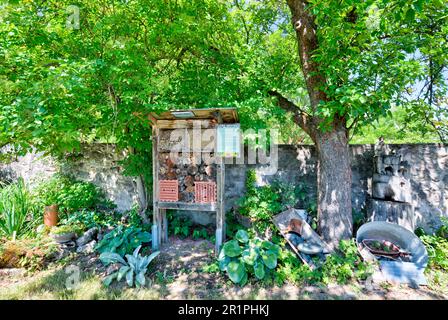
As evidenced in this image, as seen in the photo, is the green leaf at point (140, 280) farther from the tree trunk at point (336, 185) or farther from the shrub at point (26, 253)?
the tree trunk at point (336, 185)

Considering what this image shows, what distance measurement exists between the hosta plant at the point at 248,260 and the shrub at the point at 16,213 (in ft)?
11.2

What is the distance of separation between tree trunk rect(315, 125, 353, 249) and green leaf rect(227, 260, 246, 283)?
1422 mm

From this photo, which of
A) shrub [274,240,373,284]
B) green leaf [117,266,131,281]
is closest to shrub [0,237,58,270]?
green leaf [117,266,131,281]

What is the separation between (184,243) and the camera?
3744 millimetres

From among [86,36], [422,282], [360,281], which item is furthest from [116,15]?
[422,282]

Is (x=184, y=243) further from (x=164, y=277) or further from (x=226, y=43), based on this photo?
(x=226, y=43)

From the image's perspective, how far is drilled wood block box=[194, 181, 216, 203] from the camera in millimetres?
3365

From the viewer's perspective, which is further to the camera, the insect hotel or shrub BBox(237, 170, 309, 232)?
shrub BBox(237, 170, 309, 232)

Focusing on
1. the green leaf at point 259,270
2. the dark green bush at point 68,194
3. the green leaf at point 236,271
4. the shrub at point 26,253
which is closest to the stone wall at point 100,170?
the dark green bush at point 68,194

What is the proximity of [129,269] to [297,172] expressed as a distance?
3.06m

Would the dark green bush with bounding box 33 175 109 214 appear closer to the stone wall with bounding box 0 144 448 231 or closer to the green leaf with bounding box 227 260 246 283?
the stone wall with bounding box 0 144 448 231

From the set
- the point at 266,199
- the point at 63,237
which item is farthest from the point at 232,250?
the point at 63,237

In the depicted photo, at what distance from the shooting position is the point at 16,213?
3670mm

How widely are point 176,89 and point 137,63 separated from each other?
80 cm
